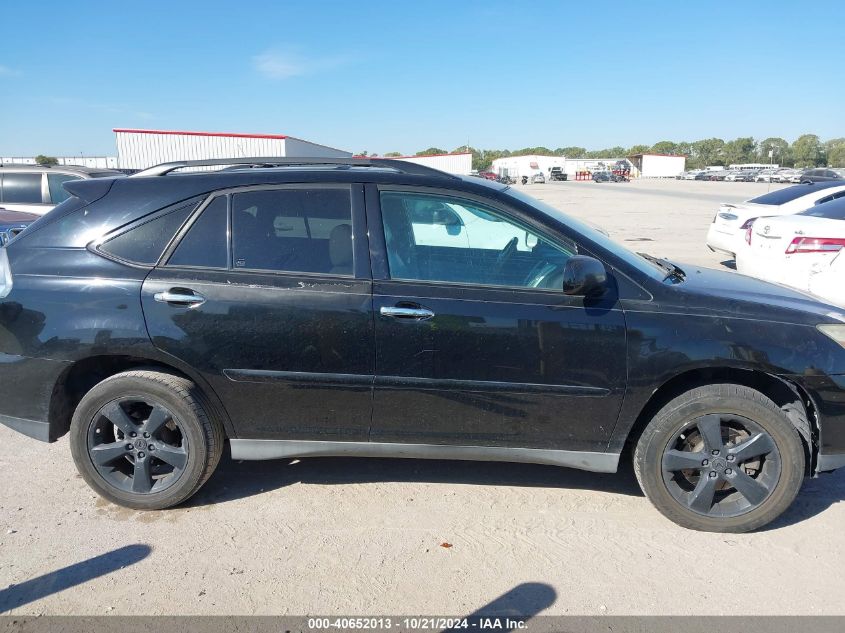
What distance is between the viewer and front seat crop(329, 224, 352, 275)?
3.20 metres

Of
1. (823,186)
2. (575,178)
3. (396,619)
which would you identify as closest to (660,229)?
(823,186)

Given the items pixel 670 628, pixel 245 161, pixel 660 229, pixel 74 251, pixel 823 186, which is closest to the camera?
pixel 670 628

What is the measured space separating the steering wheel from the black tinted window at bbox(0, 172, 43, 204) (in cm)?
955

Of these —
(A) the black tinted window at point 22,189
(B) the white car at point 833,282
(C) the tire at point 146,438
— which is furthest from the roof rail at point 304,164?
(A) the black tinted window at point 22,189

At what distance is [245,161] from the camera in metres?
3.77

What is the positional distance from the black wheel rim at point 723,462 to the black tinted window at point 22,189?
1059cm

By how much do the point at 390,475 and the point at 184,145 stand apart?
28.2 m

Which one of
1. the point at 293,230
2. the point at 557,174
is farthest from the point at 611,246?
the point at 557,174

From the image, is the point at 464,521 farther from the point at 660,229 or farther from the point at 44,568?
the point at 660,229

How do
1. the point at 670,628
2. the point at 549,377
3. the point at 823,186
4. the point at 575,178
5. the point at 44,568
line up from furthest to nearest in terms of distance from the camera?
the point at 575,178, the point at 823,186, the point at 549,377, the point at 44,568, the point at 670,628

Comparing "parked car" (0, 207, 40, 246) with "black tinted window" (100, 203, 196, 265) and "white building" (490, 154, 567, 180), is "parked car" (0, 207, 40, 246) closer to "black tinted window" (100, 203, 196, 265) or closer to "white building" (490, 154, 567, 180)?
"black tinted window" (100, 203, 196, 265)

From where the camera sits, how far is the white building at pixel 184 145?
91.0 ft

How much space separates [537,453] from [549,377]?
0.44 metres

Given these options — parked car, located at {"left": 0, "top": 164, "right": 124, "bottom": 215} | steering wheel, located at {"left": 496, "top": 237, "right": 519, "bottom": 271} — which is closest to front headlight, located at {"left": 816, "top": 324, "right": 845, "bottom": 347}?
steering wheel, located at {"left": 496, "top": 237, "right": 519, "bottom": 271}
